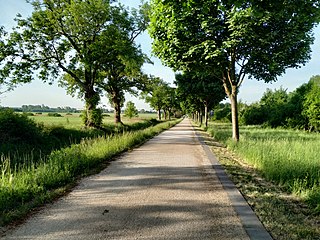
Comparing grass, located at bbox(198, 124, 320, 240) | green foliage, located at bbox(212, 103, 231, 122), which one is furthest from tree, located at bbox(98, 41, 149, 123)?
green foliage, located at bbox(212, 103, 231, 122)

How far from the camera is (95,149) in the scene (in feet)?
33.2

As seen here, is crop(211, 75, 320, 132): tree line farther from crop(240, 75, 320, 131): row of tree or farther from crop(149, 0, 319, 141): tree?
crop(149, 0, 319, 141): tree

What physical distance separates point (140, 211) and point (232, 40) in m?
8.60

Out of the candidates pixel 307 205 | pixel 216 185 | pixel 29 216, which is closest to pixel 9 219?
pixel 29 216

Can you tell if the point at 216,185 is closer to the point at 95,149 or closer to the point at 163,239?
the point at 163,239

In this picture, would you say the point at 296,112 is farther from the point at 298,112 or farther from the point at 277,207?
the point at 277,207

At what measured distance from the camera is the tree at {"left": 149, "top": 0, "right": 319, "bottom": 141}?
1094 cm

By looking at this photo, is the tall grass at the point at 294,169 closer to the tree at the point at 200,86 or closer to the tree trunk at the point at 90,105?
the tree trunk at the point at 90,105

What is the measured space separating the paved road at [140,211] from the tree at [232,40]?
6359mm

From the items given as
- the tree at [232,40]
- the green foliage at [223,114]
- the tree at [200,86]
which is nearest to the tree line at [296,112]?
the tree at [200,86]

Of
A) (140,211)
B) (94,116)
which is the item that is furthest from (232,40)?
(94,116)

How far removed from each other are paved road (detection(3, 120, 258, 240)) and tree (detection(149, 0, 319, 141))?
6359mm

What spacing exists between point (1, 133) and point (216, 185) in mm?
11699

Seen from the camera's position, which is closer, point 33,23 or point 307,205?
point 307,205
